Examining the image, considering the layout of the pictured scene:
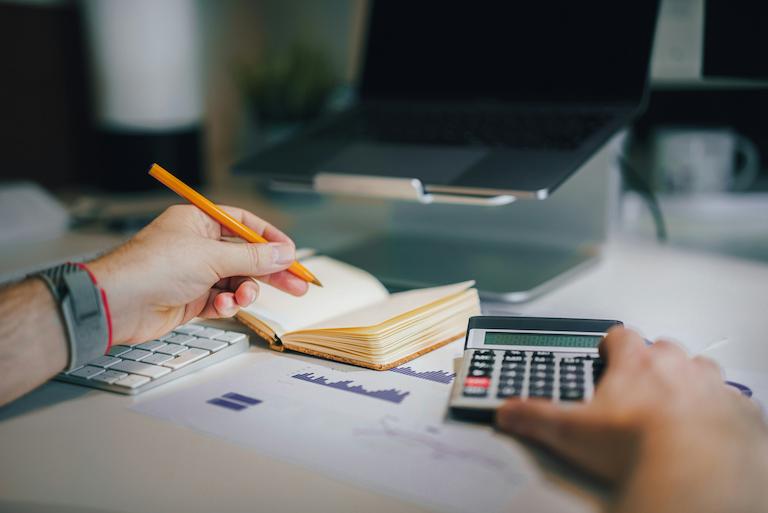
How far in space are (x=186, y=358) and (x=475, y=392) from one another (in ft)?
0.85

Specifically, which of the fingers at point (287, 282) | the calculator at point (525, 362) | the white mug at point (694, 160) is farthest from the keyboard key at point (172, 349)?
the white mug at point (694, 160)

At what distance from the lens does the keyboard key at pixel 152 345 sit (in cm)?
64

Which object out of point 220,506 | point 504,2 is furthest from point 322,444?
point 504,2

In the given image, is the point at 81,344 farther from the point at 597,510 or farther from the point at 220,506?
the point at 597,510

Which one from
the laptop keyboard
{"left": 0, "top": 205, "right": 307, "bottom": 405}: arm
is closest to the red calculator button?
{"left": 0, "top": 205, "right": 307, "bottom": 405}: arm

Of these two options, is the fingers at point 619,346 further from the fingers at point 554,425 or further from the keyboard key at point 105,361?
the keyboard key at point 105,361

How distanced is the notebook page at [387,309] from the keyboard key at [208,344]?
0.09m

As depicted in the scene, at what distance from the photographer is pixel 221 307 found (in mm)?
673

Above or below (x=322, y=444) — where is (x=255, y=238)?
above

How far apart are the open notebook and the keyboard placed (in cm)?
4

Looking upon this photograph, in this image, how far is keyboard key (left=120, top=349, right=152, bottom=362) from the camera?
24.6 inches

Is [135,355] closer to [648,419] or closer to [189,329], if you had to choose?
[189,329]

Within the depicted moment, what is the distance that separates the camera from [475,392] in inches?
20.6

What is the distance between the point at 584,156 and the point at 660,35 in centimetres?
41
